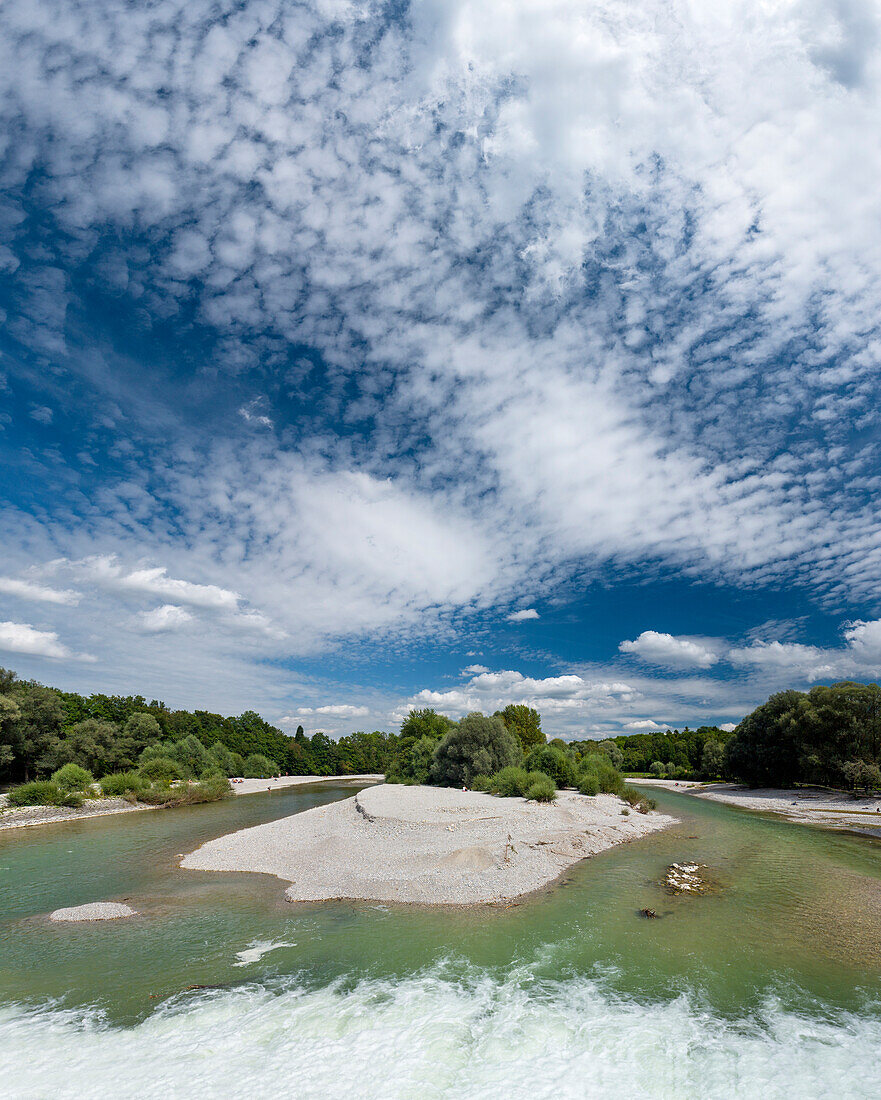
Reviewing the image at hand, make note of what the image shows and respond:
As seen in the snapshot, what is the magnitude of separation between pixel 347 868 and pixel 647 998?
13.2m

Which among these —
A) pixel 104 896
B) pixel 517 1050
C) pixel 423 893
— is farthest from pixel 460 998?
pixel 104 896

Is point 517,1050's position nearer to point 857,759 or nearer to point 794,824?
point 794,824

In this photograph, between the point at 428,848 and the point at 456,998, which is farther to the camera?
the point at 428,848

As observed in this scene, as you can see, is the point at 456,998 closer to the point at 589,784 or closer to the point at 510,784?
the point at 510,784

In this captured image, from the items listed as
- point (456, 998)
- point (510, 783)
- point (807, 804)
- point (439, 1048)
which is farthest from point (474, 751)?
point (439, 1048)

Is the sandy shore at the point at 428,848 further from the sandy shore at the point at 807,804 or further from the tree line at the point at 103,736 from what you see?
the tree line at the point at 103,736

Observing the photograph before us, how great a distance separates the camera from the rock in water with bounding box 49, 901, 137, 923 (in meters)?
15.5

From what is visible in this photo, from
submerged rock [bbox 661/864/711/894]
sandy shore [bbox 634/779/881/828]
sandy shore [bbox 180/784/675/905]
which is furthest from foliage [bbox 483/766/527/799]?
sandy shore [bbox 634/779/881/828]

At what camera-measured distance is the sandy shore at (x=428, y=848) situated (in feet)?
55.8

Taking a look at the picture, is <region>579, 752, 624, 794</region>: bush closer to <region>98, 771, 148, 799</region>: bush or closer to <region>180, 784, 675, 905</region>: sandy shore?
<region>180, 784, 675, 905</region>: sandy shore

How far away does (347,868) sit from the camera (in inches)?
768

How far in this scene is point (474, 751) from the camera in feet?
155

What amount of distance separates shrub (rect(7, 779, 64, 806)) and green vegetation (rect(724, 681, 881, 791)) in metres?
72.2

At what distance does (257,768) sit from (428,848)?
8888 cm
